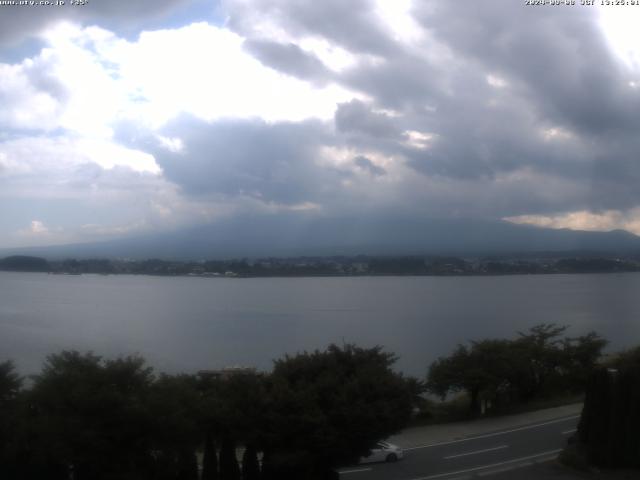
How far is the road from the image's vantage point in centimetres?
1299

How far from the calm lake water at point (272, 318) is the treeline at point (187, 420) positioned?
59.3 feet

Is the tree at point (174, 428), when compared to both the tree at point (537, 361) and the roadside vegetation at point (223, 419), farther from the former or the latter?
the tree at point (537, 361)

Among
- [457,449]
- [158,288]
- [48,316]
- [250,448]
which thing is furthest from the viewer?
[158,288]

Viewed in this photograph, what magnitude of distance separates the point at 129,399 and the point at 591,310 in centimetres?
5715

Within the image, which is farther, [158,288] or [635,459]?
[158,288]

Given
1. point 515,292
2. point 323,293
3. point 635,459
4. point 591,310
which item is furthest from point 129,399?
point 515,292

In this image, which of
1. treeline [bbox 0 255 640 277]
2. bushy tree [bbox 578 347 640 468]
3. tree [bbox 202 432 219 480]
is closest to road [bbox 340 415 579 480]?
bushy tree [bbox 578 347 640 468]

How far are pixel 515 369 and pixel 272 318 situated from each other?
3138cm

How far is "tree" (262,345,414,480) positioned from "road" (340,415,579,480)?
1.85 metres

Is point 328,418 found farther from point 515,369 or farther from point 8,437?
point 515,369

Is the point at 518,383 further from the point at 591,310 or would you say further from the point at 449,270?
the point at 449,270

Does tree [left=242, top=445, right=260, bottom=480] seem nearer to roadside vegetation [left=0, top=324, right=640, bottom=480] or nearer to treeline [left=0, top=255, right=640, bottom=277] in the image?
roadside vegetation [left=0, top=324, right=640, bottom=480]

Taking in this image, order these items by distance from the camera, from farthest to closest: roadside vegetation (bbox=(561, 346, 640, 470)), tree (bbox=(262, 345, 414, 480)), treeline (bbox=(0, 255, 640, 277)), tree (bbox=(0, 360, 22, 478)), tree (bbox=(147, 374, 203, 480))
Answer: treeline (bbox=(0, 255, 640, 277))
roadside vegetation (bbox=(561, 346, 640, 470))
tree (bbox=(262, 345, 414, 480))
tree (bbox=(147, 374, 203, 480))
tree (bbox=(0, 360, 22, 478))

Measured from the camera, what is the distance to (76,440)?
32.1 ft
